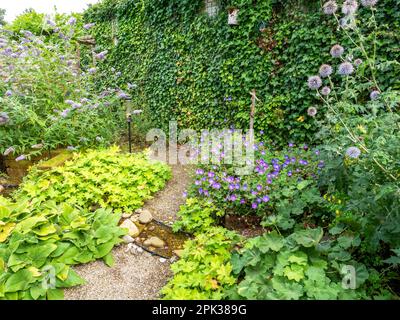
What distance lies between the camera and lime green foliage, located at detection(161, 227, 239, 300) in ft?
7.53

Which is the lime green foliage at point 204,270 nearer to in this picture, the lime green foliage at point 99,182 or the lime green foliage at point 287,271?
the lime green foliage at point 287,271

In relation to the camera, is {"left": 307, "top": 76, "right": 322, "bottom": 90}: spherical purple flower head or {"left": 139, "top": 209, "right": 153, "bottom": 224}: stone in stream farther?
{"left": 139, "top": 209, "right": 153, "bottom": 224}: stone in stream

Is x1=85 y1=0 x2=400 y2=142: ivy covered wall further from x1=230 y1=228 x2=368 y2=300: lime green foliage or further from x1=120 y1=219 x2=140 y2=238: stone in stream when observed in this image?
x1=120 y1=219 x2=140 y2=238: stone in stream

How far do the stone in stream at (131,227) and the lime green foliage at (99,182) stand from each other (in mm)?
199

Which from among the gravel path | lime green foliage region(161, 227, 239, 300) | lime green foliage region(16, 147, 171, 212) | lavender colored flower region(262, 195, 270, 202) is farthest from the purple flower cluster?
the gravel path

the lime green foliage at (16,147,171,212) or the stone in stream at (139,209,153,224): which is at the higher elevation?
the lime green foliage at (16,147,171,212)

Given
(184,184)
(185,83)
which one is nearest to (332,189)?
(184,184)

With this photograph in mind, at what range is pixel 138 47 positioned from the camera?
7160 mm

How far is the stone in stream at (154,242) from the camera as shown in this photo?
10.3 ft

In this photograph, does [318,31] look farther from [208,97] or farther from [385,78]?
[208,97]

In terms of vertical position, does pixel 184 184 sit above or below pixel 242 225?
above

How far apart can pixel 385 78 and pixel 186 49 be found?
3.61 metres

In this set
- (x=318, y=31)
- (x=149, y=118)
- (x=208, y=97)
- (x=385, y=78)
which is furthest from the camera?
(x=149, y=118)

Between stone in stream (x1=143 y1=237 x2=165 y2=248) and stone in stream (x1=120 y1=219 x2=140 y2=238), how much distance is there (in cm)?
15
